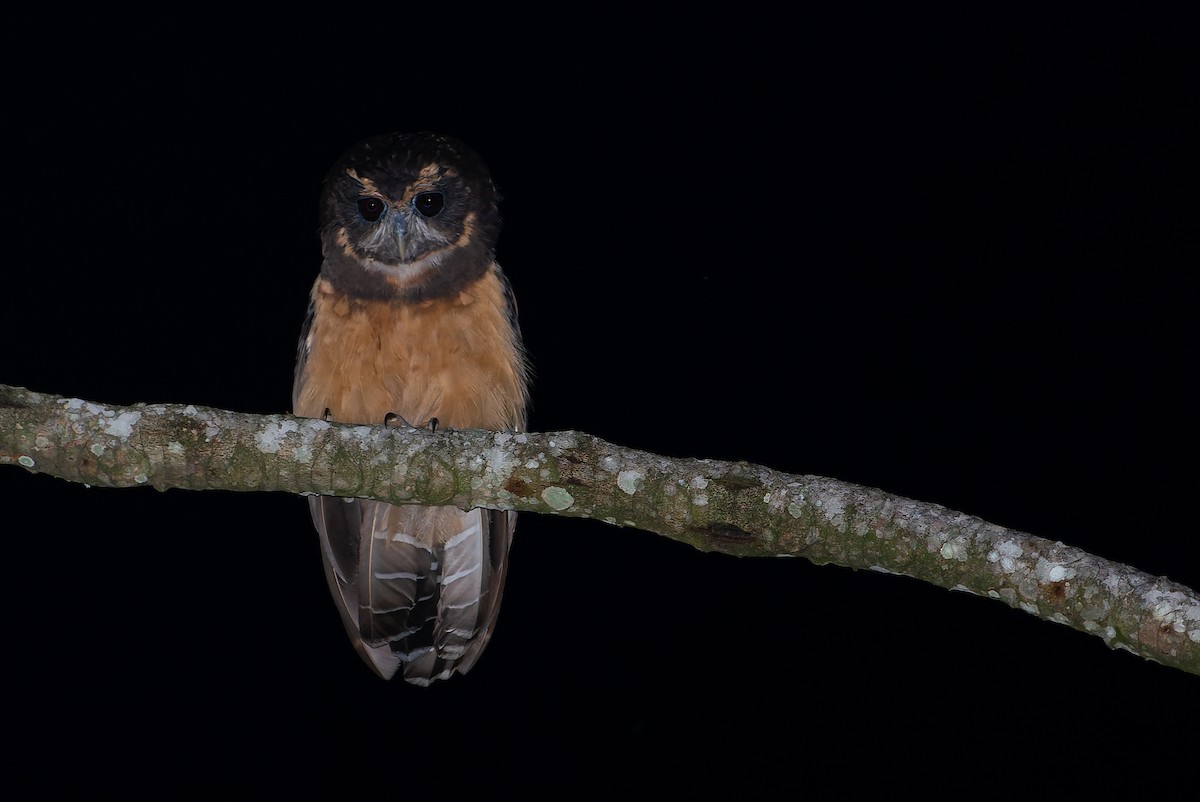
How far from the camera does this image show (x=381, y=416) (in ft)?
10.0

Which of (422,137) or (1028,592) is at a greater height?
(422,137)

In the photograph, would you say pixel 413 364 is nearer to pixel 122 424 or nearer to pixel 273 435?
pixel 273 435

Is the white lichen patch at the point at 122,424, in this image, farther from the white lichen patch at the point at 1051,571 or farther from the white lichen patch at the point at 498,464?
the white lichen patch at the point at 1051,571

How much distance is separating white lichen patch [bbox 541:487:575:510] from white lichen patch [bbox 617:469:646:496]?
0.35 feet

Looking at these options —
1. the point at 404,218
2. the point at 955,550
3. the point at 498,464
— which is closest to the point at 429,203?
the point at 404,218

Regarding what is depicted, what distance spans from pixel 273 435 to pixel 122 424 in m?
0.30

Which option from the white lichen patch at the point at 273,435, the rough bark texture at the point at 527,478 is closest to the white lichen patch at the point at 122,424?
the rough bark texture at the point at 527,478

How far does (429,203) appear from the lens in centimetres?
320

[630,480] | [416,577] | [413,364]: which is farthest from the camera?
[416,577]

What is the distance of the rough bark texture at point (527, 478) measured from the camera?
188cm

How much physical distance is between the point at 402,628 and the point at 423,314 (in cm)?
101

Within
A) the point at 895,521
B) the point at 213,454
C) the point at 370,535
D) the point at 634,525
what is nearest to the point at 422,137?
the point at 370,535

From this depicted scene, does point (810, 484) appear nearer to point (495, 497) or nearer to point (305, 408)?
point (495, 497)

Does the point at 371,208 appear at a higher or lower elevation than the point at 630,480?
higher
